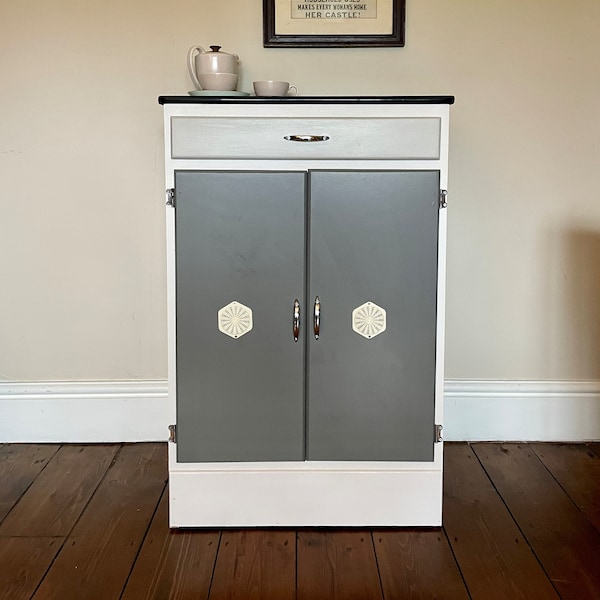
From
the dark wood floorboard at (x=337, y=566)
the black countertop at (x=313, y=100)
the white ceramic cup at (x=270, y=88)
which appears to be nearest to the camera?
the dark wood floorboard at (x=337, y=566)

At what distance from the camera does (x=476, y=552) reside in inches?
75.3

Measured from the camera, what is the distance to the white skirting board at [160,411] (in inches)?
102

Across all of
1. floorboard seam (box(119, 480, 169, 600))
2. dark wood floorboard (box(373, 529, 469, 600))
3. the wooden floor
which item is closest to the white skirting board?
the wooden floor

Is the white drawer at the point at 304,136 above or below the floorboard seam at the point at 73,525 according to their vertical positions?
above

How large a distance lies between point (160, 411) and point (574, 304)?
147cm

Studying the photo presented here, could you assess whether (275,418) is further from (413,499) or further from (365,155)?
(365,155)

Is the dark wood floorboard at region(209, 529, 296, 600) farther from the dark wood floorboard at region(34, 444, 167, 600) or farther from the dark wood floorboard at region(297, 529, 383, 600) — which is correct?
the dark wood floorboard at region(34, 444, 167, 600)

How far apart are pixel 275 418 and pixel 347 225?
21.3 inches

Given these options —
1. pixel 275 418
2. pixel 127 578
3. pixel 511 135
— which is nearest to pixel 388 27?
→ pixel 511 135

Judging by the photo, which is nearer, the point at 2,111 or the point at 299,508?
the point at 299,508

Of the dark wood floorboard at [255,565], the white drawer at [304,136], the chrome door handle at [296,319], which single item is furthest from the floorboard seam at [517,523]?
the white drawer at [304,136]

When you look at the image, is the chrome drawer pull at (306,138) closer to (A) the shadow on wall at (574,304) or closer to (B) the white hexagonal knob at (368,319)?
(B) the white hexagonal knob at (368,319)

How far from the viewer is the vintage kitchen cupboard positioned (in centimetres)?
192

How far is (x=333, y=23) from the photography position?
2416mm
